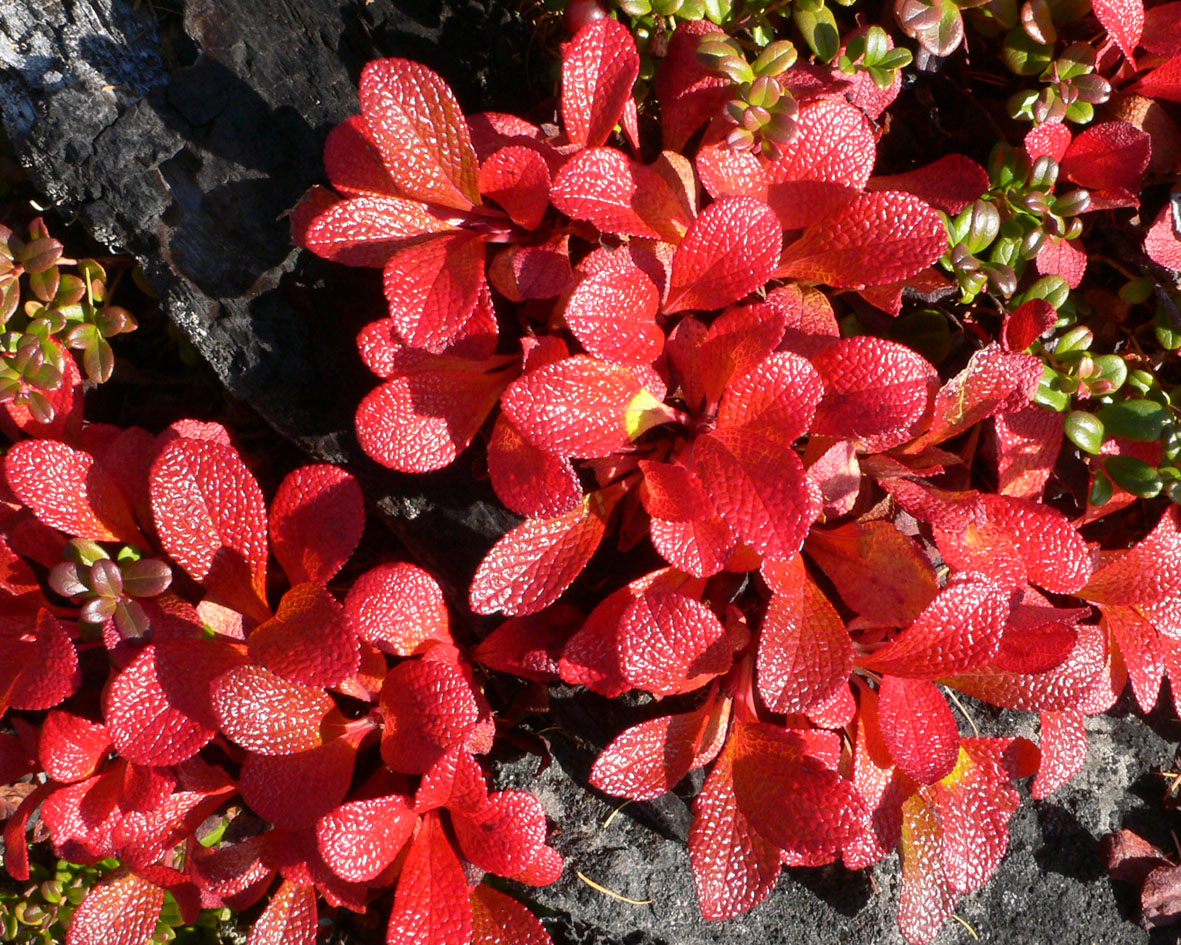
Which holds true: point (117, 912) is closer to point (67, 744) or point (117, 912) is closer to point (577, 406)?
point (67, 744)

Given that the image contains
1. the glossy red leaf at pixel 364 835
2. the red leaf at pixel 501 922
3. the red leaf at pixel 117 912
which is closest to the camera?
the glossy red leaf at pixel 364 835

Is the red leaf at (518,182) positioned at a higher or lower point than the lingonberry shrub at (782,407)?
higher

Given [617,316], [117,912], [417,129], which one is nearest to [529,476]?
[617,316]

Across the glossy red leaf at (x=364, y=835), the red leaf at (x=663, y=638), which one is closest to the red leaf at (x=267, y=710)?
the glossy red leaf at (x=364, y=835)

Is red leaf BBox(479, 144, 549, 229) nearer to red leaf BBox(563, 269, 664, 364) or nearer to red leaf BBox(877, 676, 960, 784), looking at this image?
red leaf BBox(563, 269, 664, 364)

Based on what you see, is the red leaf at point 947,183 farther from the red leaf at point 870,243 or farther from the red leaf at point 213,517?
the red leaf at point 213,517

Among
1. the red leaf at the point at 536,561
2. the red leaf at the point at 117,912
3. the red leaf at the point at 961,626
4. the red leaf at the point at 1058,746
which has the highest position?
the red leaf at the point at 536,561
